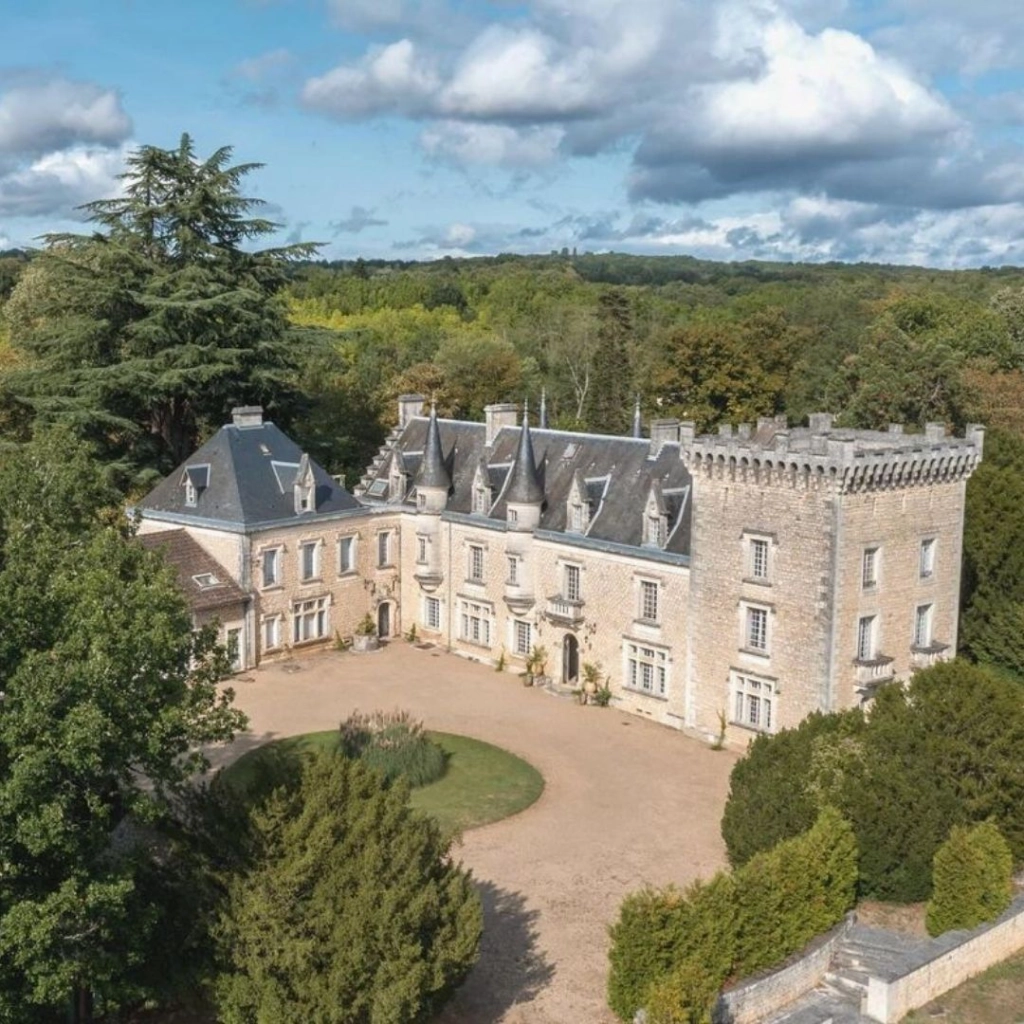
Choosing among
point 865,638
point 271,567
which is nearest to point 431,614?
point 271,567

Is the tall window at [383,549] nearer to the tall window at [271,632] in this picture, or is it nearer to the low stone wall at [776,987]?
the tall window at [271,632]

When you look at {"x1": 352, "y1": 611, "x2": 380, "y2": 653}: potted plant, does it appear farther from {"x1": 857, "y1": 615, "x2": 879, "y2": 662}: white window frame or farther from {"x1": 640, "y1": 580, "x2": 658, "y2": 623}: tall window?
{"x1": 857, "y1": 615, "x2": 879, "y2": 662}: white window frame

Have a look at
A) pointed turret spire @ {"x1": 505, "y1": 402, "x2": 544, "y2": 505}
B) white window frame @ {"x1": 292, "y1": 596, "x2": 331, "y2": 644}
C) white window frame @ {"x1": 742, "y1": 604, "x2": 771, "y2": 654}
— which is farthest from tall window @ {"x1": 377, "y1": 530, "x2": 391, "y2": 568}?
white window frame @ {"x1": 742, "y1": 604, "x2": 771, "y2": 654}

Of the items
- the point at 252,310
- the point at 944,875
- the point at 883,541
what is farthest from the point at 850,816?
the point at 252,310

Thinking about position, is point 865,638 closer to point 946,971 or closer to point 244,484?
point 946,971

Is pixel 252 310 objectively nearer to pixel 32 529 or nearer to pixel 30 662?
pixel 32 529
